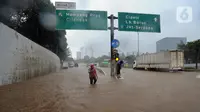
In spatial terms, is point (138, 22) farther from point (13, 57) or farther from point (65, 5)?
point (13, 57)

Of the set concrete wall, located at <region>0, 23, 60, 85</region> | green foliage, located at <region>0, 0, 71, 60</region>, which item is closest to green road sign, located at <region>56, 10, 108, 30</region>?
concrete wall, located at <region>0, 23, 60, 85</region>

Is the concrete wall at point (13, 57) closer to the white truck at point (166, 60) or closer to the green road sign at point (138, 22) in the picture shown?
the green road sign at point (138, 22)

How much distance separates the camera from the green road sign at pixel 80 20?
22.9m

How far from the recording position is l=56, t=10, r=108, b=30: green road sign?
22891mm

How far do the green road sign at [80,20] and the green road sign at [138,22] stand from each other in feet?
6.01

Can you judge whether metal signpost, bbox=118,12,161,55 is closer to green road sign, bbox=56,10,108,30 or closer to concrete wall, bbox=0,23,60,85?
green road sign, bbox=56,10,108,30

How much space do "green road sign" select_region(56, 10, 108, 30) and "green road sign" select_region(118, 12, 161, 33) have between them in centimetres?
183

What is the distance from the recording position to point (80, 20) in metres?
22.9

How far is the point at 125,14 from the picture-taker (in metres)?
23.9

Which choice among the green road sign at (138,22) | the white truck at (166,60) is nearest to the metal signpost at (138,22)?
the green road sign at (138,22)

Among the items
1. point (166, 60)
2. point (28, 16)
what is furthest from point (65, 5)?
point (166, 60)

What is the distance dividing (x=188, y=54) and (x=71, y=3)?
4818 cm

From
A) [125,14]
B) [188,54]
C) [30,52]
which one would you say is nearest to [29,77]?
[30,52]

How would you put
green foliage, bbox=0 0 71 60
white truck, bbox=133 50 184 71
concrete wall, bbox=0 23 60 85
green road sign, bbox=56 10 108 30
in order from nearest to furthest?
concrete wall, bbox=0 23 60 85 < green road sign, bbox=56 10 108 30 < green foliage, bbox=0 0 71 60 < white truck, bbox=133 50 184 71
